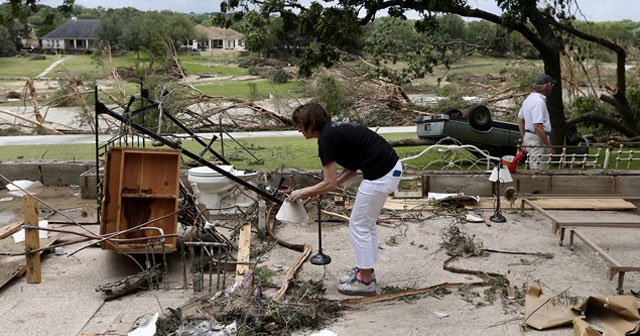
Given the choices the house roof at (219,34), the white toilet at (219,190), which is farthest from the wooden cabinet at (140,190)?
the house roof at (219,34)

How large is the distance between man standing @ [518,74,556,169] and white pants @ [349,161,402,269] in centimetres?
446

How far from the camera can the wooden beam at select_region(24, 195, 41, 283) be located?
19.4 feet

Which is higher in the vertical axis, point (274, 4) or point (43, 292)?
point (274, 4)

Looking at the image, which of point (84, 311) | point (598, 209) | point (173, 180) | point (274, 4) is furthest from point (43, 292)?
point (598, 209)

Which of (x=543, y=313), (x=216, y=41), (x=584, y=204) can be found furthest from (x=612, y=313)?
(x=216, y=41)

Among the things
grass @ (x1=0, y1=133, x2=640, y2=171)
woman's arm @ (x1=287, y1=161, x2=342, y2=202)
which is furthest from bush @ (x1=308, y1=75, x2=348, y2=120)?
woman's arm @ (x1=287, y1=161, x2=342, y2=202)

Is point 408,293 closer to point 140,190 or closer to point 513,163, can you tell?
point 140,190

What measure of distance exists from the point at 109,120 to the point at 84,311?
981cm

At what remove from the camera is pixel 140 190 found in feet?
21.5

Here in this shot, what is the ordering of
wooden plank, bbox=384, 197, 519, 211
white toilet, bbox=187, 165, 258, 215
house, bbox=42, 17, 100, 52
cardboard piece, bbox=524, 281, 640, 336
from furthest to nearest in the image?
house, bbox=42, 17, 100, 52, wooden plank, bbox=384, 197, 519, 211, white toilet, bbox=187, 165, 258, 215, cardboard piece, bbox=524, 281, 640, 336

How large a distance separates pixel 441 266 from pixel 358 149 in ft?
6.05

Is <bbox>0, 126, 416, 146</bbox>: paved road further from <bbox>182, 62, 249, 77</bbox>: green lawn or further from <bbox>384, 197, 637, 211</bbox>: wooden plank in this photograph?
<bbox>182, 62, 249, 77</bbox>: green lawn

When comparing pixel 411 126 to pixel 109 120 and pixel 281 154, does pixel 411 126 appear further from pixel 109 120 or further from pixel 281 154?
pixel 109 120

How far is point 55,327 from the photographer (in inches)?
198
